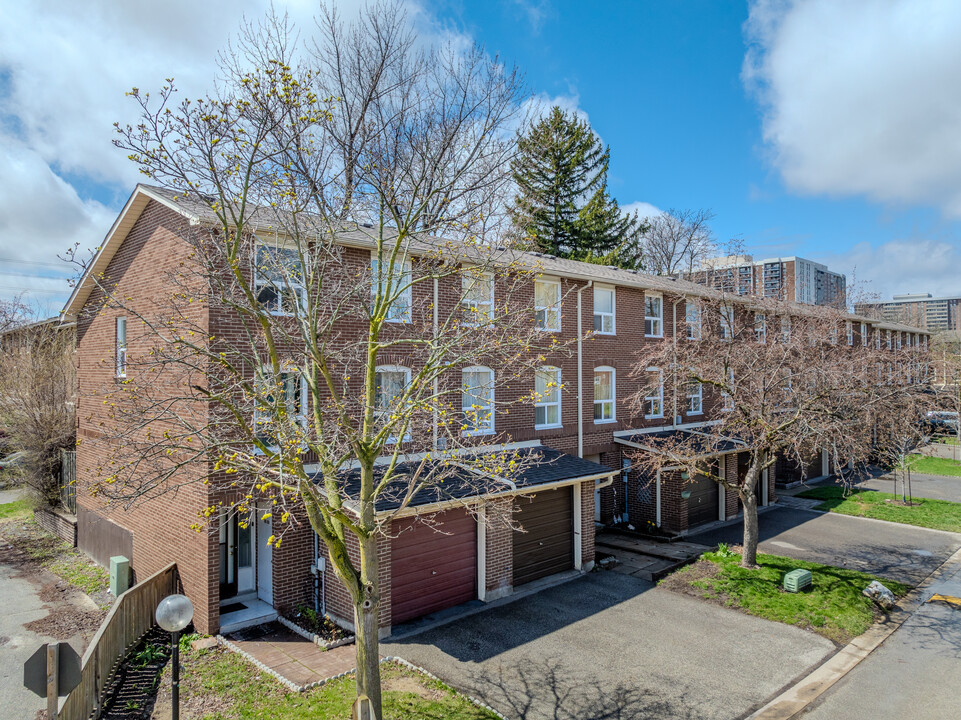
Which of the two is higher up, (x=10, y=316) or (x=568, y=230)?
(x=568, y=230)

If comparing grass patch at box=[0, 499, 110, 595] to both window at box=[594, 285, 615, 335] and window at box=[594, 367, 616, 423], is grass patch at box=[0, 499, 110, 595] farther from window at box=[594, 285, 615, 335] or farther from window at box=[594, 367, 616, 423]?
window at box=[594, 285, 615, 335]

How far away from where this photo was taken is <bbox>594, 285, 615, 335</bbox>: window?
61.7 feet

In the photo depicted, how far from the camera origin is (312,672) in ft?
32.6

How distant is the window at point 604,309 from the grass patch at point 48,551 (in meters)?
15.5

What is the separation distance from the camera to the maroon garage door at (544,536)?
14289 mm

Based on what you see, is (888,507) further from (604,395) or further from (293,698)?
(293,698)

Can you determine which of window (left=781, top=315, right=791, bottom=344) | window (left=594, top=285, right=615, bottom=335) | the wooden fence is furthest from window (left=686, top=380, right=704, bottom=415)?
the wooden fence

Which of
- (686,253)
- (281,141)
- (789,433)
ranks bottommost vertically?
(789,433)

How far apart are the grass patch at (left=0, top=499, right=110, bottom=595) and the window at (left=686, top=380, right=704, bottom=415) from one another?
63.1ft

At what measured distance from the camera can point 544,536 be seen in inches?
580

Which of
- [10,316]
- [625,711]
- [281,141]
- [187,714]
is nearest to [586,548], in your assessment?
[625,711]

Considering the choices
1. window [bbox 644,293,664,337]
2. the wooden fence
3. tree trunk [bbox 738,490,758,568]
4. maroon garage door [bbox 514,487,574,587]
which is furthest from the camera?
window [bbox 644,293,664,337]

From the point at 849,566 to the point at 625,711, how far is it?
996cm

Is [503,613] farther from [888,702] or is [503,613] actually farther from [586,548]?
[888,702]
